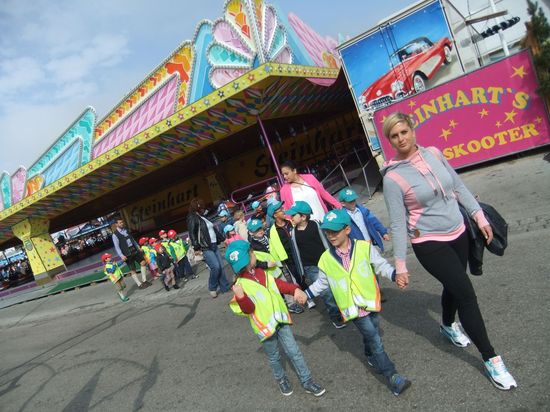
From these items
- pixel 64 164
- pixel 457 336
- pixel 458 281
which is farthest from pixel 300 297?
pixel 64 164

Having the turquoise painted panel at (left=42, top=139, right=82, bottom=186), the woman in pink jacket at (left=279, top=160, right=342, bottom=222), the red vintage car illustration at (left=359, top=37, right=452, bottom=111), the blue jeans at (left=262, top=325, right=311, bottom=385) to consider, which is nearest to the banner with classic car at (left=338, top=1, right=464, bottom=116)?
the red vintage car illustration at (left=359, top=37, right=452, bottom=111)

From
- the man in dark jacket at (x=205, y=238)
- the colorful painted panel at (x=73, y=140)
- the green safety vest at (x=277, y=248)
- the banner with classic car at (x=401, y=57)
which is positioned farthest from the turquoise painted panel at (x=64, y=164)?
the green safety vest at (x=277, y=248)

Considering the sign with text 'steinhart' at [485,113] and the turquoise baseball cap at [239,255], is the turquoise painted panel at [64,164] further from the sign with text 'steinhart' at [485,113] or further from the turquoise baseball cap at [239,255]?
the turquoise baseball cap at [239,255]

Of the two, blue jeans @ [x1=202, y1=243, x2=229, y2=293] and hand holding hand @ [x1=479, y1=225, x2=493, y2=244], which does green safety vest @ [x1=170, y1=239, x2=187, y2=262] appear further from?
hand holding hand @ [x1=479, y1=225, x2=493, y2=244]

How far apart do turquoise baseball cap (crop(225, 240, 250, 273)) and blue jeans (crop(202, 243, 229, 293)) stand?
415cm

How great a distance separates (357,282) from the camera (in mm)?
2953

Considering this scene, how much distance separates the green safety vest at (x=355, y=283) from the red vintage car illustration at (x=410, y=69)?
7.79m

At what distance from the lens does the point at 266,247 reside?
5.68 metres

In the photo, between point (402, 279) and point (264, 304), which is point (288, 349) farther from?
point (402, 279)

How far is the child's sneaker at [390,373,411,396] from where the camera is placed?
2968 mm

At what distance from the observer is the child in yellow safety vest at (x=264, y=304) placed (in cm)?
315

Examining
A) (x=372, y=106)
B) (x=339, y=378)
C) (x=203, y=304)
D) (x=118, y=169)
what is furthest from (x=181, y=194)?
(x=339, y=378)

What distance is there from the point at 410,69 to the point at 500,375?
28.9ft

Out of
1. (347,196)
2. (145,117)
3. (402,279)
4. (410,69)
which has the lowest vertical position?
(402,279)
